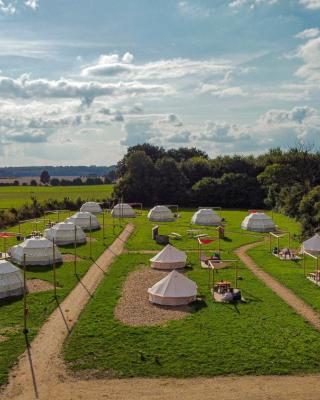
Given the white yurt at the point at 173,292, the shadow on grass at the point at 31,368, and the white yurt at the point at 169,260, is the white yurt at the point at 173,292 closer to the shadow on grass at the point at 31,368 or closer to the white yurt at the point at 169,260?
the shadow on grass at the point at 31,368

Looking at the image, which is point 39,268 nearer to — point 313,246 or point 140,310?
point 140,310

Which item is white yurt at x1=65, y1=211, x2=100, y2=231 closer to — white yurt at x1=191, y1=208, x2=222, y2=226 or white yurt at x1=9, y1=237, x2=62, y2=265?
white yurt at x1=191, y1=208, x2=222, y2=226

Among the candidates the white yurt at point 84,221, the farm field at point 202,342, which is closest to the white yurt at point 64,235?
the white yurt at point 84,221

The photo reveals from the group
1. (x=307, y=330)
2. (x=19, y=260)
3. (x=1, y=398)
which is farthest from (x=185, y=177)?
(x=1, y=398)

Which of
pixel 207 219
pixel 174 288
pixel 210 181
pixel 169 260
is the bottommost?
pixel 207 219

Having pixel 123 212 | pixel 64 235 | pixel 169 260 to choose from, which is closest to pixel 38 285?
pixel 169 260
